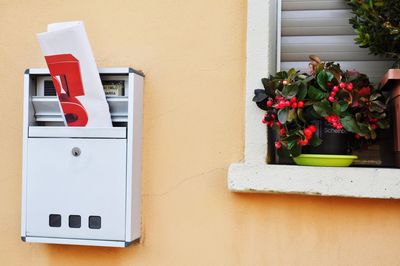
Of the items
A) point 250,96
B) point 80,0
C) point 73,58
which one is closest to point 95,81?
point 73,58

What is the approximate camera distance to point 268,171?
2.49 meters

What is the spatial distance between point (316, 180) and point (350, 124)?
0.91 ft

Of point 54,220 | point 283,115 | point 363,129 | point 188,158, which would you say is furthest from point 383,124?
point 54,220

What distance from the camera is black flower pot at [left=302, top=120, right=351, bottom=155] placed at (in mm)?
2479

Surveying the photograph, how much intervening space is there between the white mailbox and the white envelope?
0.06 metres

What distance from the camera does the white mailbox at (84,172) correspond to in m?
2.54

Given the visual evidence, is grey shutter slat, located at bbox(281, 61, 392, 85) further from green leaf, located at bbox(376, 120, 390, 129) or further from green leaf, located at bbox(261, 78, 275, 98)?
green leaf, located at bbox(261, 78, 275, 98)

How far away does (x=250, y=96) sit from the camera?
2596 millimetres

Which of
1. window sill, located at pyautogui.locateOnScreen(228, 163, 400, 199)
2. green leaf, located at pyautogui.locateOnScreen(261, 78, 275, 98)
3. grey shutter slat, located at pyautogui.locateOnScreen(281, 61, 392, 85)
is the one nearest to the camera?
window sill, located at pyautogui.locateOnScreen(228, 163, 400, 199)

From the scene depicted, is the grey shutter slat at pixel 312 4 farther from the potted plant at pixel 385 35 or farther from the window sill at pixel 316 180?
the window sill at pixel 316 180

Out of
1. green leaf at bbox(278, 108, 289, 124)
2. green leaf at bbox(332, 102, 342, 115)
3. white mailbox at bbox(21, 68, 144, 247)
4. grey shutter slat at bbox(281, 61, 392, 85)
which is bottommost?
white mailbox at bbox(21, 68, 144, 247)

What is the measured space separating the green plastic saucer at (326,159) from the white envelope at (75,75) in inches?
35.1

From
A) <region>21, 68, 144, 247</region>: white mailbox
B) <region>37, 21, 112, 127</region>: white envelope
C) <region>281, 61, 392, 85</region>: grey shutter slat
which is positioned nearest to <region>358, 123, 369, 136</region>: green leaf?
<region>281, 61, 392, 85</region>: grey shutter slat

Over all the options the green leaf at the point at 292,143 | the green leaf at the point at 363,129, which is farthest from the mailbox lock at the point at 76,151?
the green leaf at the point at 363,129
